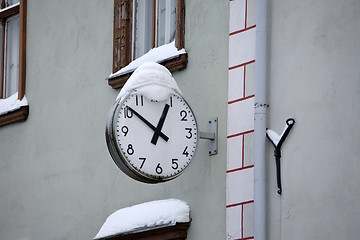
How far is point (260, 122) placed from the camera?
9.91 m

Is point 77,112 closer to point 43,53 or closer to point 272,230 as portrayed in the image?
point 43,53

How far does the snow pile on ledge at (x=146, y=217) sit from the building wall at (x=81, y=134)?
95 mm

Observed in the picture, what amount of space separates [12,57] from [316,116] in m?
5.58

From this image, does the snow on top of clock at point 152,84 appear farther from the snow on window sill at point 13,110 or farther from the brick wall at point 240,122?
the snow on window sill at point 13,110

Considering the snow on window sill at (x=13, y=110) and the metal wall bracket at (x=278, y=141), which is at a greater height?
the snow on window sill at (x=13, y=110)

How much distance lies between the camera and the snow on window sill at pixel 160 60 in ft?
36.4

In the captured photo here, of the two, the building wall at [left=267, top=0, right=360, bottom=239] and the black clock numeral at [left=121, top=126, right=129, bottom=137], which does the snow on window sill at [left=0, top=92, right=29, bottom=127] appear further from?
the building wall at [left=267, top=0, right=360, bottom=239]

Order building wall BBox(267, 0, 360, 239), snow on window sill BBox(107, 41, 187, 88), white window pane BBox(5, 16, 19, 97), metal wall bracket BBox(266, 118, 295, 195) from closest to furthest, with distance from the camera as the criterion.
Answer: building wall BBox(267, 0, 360, 239)
metal wall bracket BBox(266, 118, 295, 195)
snow on window sill BBox(107, 41, 187, 88)
white window pane BBox(5, 16, 19, 97)

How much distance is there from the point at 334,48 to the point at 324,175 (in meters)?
0.99

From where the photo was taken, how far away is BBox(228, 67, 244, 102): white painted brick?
10.3 meters

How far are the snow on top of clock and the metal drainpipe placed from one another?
715mm

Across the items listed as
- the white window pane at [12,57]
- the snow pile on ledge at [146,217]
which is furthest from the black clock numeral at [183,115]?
the white window pane at [12,57]

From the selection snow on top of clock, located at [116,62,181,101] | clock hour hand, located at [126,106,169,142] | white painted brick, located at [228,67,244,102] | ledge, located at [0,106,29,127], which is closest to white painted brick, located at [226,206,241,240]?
clock hour hand, located at [126,106,169,142]

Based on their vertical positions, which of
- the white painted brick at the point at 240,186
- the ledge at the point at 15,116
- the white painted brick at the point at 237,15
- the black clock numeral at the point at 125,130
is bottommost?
the white painted brick at the point at 240,186
